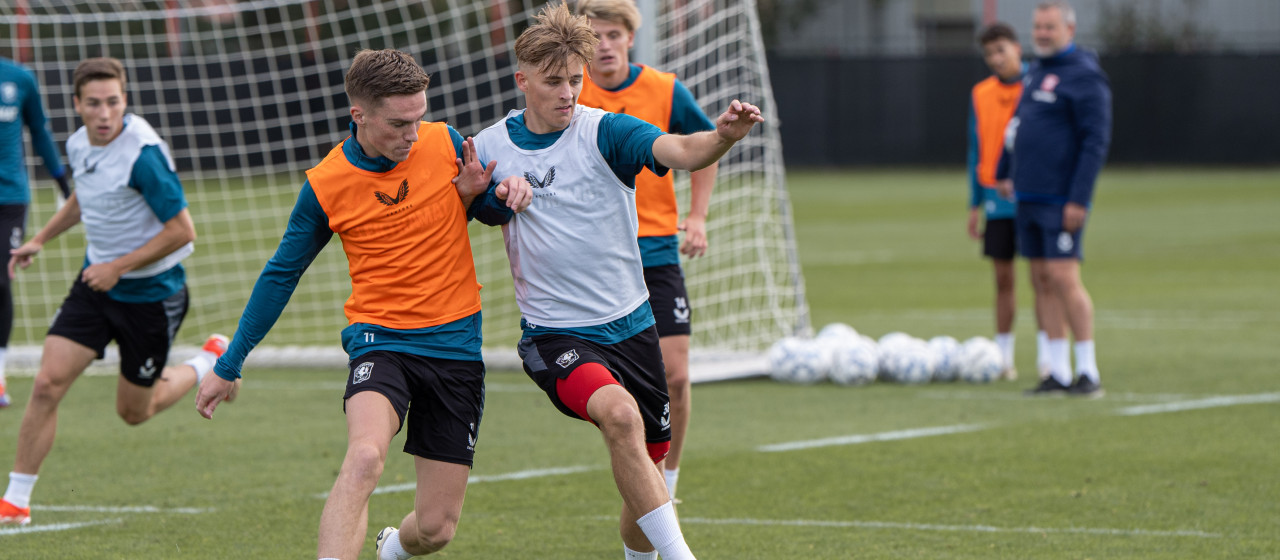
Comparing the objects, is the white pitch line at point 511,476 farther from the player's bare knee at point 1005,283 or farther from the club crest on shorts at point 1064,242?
the player's bare knee at point 1005,283

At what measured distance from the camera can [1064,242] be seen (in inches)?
348

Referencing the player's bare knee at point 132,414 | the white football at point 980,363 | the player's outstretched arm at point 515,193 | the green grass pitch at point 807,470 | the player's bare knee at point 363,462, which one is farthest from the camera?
the white football at point 980,363

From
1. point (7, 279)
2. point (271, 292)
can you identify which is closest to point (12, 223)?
point (7, 279)

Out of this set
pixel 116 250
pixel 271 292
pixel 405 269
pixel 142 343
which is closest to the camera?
pixel 271 292

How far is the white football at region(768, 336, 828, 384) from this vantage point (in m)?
9.62

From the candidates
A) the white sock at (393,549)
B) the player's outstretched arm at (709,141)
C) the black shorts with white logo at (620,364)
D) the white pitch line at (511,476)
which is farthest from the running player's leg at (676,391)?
the player's outstretched arm at (709,141)

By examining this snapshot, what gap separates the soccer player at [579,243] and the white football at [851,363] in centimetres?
505

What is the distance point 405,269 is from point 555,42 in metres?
0.80

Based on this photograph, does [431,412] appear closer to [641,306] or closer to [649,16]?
[641,306]

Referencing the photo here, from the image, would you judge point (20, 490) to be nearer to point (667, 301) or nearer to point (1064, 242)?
point (667, 301)

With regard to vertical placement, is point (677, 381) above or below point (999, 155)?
below

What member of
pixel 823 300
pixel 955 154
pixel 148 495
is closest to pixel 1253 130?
pixel 955 154

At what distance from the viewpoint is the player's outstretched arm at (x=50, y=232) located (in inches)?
256

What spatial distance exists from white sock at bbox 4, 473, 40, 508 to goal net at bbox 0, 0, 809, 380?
4.56 metres
